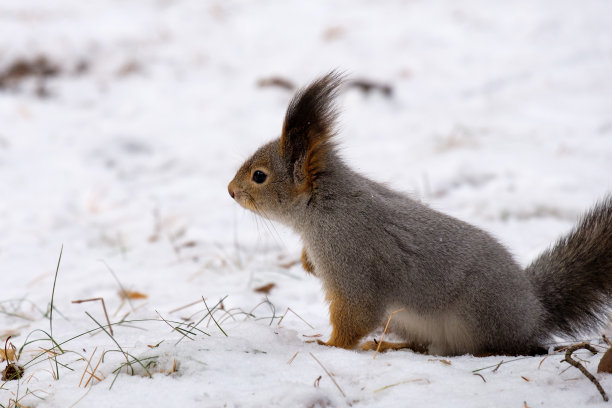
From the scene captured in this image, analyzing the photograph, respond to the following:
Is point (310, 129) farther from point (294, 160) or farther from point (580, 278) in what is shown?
point (580, 278)

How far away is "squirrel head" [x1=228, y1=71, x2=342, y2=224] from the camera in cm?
207

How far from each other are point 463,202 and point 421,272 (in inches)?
70.0

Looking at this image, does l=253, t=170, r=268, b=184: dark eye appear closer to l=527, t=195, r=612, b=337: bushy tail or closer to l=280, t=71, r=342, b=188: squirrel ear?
l=280, t=71, r=342, b=188: squirrel ear

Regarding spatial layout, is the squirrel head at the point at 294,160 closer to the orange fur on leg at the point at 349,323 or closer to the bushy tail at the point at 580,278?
the orange fur on leg at the point at 349,323

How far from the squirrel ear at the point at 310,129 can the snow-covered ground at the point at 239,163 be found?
0.13 meters

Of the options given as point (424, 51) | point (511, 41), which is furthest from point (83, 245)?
point (511, 41)

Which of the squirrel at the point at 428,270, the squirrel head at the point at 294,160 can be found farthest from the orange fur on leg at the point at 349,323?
the squirrel head at the point at 294,160

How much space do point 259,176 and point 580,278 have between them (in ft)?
3.90

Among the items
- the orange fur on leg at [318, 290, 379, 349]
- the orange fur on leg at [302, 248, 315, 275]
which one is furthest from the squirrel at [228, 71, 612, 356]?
the orange fur on leg at [302, 248, 315, 275]

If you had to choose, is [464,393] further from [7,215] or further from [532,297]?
[7,215]

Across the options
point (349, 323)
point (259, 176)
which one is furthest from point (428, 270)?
point (259, 176)

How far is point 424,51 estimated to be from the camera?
6840 millimetres

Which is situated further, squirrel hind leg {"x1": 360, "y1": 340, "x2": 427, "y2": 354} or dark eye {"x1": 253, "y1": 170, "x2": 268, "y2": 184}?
dark eye {"x1": 253, "y1": 170, "x2": 268, "y2": 184}

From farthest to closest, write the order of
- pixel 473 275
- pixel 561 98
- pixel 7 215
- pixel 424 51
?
pixel 424 51 → pixel 561 98 → pixel 7 215 → pixel 473 275
